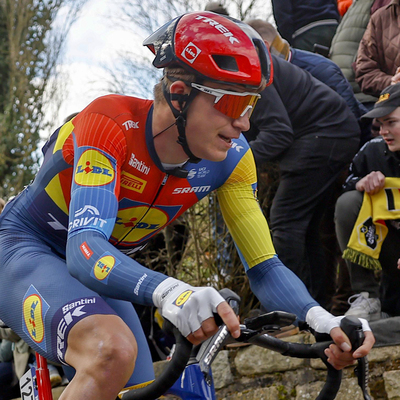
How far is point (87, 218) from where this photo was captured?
94.8 inches

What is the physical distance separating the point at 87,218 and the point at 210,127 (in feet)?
2.31

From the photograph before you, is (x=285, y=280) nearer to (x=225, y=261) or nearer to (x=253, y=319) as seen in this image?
(x=253, y=319)

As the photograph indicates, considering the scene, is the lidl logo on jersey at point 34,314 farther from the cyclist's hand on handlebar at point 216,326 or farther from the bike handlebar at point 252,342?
the cyclist's hand on handlebar at point 216,326

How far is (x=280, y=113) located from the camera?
16.4ft

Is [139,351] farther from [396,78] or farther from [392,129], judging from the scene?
[396,78]

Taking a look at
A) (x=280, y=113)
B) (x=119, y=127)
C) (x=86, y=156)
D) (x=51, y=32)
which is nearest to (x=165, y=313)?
(x=86, y=156)

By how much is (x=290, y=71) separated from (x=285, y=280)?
2693mm

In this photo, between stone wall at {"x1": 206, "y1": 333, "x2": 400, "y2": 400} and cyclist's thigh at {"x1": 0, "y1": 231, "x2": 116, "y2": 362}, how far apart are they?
7.90 feet

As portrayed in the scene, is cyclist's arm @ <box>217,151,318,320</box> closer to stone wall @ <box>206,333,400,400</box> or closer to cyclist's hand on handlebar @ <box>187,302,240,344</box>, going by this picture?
cyclist's hand on handlebar @ <box>187,302,240,344</box>

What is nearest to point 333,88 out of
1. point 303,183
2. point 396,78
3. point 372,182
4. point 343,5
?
point 396,78

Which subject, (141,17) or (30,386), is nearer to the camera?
(30,386)

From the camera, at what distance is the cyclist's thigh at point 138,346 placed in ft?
9.62

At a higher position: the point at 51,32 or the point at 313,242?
the point at 51,32

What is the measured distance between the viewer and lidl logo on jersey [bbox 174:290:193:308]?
191cm
